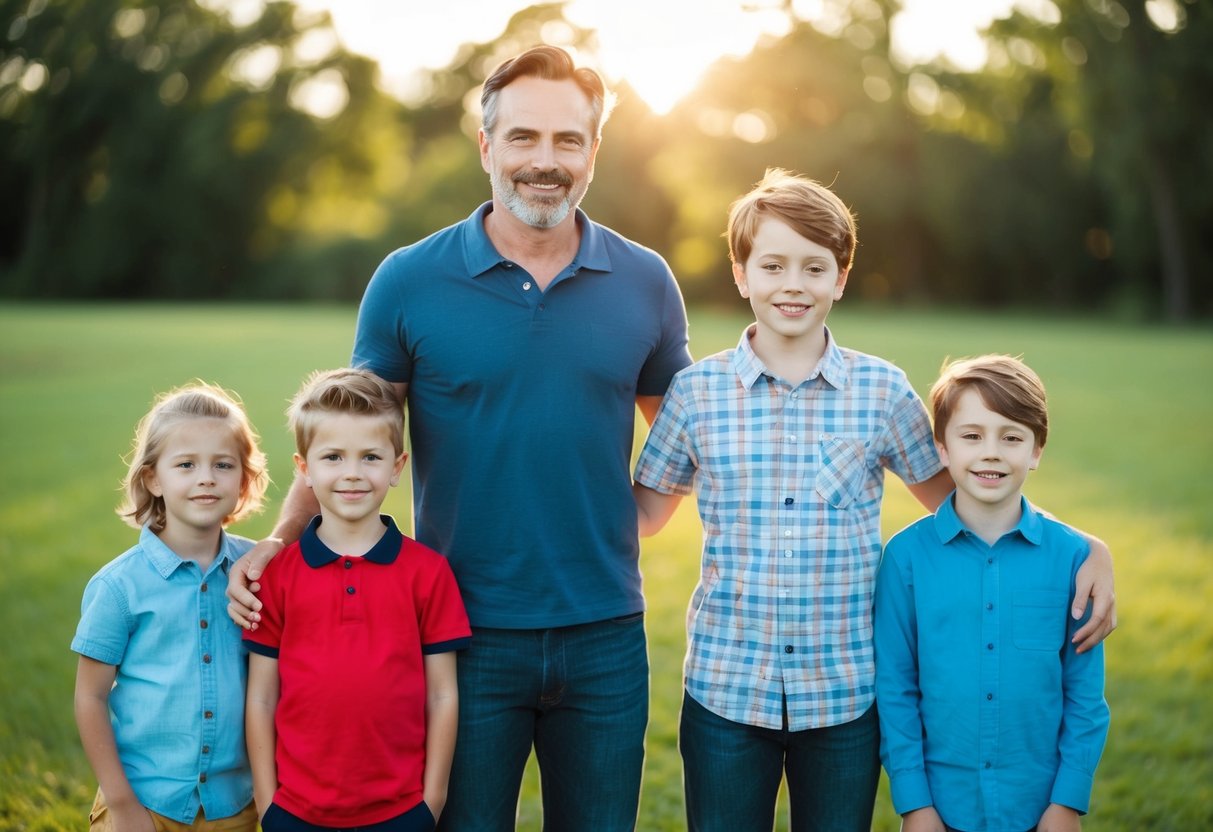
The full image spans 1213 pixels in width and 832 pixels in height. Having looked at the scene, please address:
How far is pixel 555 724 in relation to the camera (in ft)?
9.30

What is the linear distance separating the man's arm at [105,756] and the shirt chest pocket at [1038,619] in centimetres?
210

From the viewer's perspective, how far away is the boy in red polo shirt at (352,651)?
8.30 ft

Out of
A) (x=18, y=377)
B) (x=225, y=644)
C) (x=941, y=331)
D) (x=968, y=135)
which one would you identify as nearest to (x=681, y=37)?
(x=225, y=644)

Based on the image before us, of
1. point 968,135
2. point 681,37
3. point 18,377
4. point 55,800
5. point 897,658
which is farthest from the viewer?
point 968,135

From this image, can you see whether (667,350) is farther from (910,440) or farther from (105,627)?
(105,627)

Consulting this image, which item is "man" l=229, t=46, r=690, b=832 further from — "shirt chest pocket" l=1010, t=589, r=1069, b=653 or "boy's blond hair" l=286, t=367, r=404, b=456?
"shirt chest pocket" l=1010, t=589, r=1069, b=653

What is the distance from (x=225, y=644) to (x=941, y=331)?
26.1 metres

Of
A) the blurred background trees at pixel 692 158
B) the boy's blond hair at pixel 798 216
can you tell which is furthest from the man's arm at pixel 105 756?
the blurred background trees at pixel 692 158

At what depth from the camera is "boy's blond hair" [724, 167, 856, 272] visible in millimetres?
2736

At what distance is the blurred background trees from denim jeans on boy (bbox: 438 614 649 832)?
32509 mm

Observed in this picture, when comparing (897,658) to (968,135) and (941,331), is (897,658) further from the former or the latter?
(968,135)

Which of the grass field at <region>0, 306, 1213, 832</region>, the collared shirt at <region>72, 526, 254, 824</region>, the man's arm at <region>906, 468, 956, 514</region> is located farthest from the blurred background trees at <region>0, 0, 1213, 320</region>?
the collared shirt at <region>72, 526, 254, 824</region>

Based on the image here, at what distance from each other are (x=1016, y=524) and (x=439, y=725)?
1471mm

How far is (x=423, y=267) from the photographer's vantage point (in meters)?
2.82
